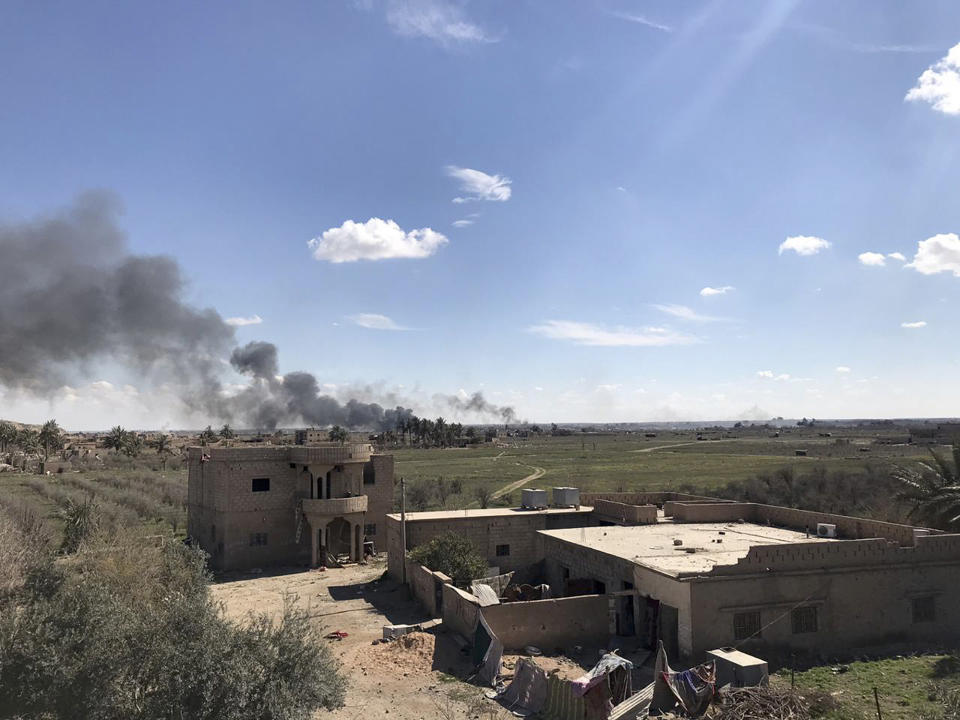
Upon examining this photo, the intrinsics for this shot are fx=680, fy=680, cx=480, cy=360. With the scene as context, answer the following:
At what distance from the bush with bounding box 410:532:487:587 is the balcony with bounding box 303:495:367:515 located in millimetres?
8320

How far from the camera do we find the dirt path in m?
69.0

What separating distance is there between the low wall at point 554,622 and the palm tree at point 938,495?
1601 cm

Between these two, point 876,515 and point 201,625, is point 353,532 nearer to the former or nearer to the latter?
point 201,625

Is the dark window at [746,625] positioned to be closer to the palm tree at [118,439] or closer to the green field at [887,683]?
the green field at [887,683]

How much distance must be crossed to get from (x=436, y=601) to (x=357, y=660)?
5483 mm

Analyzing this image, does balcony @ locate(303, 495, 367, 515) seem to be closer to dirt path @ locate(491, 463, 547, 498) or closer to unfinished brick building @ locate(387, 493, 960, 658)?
unfinished brick building @ locate(387, 493, 960, 658)

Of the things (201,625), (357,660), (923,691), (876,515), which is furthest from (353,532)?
(876,515)

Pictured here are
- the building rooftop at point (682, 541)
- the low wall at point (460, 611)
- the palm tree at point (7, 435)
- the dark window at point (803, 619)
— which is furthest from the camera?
the palm tree at point (7, 435)

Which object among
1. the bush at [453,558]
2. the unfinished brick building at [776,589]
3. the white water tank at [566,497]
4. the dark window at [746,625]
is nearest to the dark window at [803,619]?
the unfinished brick building at [776,589]

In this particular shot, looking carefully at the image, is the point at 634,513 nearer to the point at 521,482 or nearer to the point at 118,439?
the point at 521,482

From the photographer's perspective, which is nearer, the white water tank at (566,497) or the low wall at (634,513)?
the low wall at (634,513)

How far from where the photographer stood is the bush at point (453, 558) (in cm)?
2811

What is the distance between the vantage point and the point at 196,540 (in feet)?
133

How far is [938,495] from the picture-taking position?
3008 centimetres
